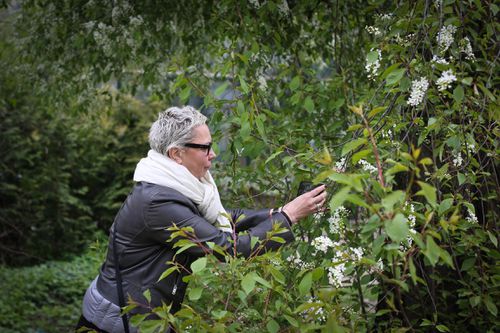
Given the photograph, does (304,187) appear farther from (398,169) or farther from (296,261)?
(398,169)

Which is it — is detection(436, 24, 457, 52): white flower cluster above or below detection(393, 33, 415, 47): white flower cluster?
above

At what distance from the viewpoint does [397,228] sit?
5.12 feet

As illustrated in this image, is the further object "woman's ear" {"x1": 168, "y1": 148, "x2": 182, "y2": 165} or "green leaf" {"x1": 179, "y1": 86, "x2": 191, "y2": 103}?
"green leaf" {"x1": 179, "y1": 86, "x2": 191, "y2": 103}

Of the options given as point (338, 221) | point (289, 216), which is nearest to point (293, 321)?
point (338, 221)

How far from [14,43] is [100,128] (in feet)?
13.2

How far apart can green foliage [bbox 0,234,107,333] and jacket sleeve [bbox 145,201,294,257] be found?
3.94m

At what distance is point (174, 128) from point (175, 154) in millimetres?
116

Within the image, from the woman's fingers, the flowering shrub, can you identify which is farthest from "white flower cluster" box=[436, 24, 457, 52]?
the woman's fingers

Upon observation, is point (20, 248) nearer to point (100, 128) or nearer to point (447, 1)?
point (100, 128)

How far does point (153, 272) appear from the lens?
8.70 ft

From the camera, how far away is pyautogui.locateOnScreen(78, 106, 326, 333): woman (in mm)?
2551

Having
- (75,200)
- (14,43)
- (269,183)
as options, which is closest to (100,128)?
(75,200)

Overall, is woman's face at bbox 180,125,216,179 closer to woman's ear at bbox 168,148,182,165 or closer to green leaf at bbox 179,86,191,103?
woman's ear at bbox 168,148,182,165

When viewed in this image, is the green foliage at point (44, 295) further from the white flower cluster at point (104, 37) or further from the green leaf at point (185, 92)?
the green leaf at point (185, 92)
